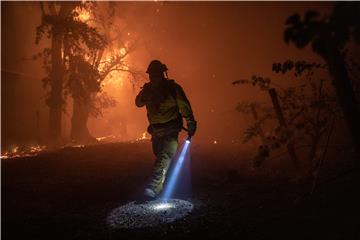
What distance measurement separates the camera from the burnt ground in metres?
4.38

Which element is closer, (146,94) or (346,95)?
(346,95)

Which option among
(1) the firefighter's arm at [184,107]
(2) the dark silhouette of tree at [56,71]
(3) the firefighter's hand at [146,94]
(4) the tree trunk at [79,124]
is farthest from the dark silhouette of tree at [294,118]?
(4) the tree trunk at [79,124]

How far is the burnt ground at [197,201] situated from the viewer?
4379mm

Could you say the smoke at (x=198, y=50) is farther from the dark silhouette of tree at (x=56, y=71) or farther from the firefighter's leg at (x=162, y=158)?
the firefighter's leg at (x=162, y=158)

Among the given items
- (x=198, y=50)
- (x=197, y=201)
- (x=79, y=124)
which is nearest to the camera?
(x=197, y=201)

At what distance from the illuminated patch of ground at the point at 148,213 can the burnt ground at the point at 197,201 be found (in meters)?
0.14

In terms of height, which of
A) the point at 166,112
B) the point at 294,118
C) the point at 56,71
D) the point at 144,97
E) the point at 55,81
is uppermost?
the point at 56,71

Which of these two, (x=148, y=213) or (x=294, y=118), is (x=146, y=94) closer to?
(x=148, y=213)

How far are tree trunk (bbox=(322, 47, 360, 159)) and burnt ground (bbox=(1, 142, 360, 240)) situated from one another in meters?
0.54

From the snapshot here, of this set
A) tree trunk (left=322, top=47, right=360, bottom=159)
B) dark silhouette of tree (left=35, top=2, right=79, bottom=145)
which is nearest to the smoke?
dark silhouette of tree (left=35, top=2, right=79, bottom=145)

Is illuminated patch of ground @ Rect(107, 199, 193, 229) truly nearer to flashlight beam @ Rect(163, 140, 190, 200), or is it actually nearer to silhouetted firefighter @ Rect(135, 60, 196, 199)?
flashlight beam @ Rect(163, 140, 190, 200)

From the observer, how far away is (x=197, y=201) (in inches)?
227

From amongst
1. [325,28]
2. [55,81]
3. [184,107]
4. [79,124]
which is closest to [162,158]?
[184,107]

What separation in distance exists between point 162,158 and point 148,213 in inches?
38.7
